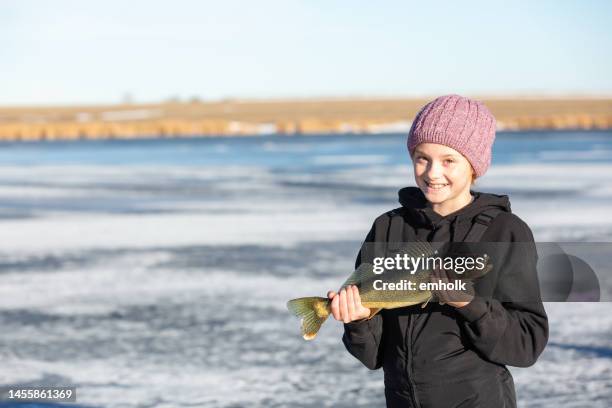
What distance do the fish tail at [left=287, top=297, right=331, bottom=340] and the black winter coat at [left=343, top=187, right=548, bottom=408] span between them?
207mm

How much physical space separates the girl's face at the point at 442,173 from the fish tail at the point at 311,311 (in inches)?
19.2

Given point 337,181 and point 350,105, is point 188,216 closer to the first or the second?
point 337,181

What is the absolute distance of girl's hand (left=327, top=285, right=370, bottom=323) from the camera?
2.33 m

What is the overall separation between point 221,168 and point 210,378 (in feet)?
71.7

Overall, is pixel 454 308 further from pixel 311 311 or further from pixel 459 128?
pixel 459 128

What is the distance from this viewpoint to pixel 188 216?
1413 centimetres

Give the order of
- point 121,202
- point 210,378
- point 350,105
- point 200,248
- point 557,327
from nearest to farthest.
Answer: point 210,378
point 557,327
point 200,248
point 121,202
point 350,105

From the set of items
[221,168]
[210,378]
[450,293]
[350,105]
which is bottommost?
[210,378]

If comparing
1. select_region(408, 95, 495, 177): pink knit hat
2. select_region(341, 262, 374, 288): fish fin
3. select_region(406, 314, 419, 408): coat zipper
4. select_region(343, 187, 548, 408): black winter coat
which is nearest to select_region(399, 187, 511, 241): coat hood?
select_region(343, 187, 548, 408): black winter coat

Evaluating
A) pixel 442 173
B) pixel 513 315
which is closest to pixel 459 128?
pixel 442 173

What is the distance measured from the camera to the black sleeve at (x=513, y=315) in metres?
2.40

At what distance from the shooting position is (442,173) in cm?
263

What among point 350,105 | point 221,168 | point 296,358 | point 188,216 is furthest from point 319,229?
point 350,105

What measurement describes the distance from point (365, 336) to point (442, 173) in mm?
505
